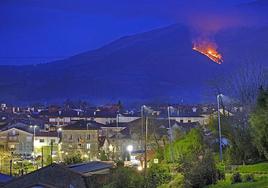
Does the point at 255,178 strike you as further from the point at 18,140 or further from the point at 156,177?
the point at 18,140

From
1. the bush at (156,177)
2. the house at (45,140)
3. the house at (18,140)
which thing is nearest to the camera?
the bush at (156,177)

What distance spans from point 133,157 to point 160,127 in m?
5.96

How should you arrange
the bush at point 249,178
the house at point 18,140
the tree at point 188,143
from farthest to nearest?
the house at point 18,140 → the tree at point 188,143 → the bush at point 249,178

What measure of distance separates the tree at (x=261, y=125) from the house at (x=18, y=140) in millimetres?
34048

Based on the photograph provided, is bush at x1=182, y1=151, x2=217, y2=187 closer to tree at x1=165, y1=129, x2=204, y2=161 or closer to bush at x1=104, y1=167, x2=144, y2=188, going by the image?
bush at x1=104, y1=167, x2=144, y2=188

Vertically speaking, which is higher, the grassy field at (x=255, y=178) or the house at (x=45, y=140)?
the house at (x=45, y=140)

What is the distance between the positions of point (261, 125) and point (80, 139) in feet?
→ 103

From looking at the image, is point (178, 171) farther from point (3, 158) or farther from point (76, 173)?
point (3, 158)

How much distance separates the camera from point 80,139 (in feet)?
182

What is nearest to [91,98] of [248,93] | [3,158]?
[3,158]

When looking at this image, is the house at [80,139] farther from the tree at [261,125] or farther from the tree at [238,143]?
the tree at [261,125]

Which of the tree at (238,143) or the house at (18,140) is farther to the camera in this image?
the house at (18,140)

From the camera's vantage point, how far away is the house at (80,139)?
54.5 metres

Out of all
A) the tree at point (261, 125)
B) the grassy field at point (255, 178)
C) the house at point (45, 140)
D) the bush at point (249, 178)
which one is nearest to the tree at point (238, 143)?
the tree at point (261, 125)
